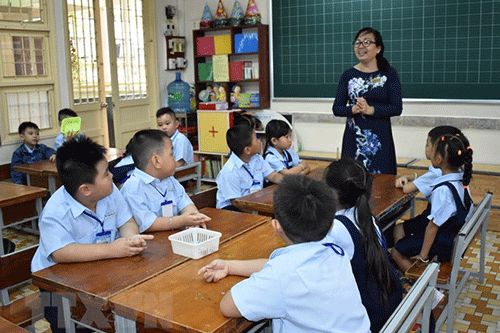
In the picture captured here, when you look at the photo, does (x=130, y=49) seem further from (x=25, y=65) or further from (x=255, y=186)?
(x=255, y=186)

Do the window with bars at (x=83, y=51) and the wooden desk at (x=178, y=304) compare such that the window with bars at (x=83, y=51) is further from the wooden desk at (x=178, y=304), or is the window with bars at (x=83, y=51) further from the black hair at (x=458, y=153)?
the wooden desk at (x=178, y=304)

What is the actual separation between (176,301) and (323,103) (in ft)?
15.1

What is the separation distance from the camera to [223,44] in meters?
6.22

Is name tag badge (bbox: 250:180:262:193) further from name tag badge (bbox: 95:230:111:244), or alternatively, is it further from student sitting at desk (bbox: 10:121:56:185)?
student sitting at desk (bbox: 10:121:56:185)

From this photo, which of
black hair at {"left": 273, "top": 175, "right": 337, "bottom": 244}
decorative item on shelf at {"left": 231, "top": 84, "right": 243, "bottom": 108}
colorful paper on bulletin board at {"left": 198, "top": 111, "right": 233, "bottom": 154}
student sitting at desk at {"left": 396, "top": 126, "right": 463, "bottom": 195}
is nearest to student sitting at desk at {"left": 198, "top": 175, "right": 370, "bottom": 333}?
black hair at {"left": 273, "top": 175, "right": 337, "bottom": 244}

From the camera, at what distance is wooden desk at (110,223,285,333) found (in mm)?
1356

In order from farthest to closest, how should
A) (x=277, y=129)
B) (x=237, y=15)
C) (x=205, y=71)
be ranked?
(x=205, y=71) → (x=237, y=15) → (x=277, y=129)

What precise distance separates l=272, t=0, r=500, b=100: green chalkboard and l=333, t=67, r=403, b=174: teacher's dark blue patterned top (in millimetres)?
1878

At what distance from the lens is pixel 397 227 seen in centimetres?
322

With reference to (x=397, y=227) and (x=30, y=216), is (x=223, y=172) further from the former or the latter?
(x=30, y=216)

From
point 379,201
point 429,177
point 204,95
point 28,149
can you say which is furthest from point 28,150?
point 429,177

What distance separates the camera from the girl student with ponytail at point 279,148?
362 cm

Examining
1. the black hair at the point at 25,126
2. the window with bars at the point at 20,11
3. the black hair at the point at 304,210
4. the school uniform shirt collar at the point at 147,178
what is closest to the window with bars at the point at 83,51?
the window with bars at the point at 20,11

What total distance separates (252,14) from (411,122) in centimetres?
220
